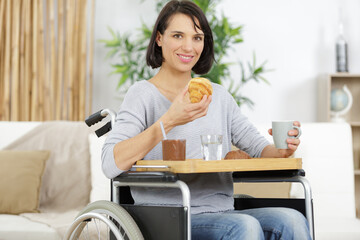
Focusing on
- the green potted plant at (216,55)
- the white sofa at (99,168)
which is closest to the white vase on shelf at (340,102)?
the green potted plant at (216,55)

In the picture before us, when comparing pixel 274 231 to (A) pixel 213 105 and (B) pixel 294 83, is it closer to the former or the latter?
(A) pixel 213 105

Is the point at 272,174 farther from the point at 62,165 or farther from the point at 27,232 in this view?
the point at 62,165

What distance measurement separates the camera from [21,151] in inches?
119

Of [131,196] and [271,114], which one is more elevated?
[271,114]

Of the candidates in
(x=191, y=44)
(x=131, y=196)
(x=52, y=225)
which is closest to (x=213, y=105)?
(x=191, y=44)

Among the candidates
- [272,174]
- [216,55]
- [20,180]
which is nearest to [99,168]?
[20,180]

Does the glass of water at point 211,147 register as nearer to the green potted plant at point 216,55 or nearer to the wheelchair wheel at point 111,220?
the wheelchair wheel at point 111,220

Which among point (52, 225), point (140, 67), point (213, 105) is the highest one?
point (140, 67)

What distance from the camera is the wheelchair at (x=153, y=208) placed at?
1.51 meters

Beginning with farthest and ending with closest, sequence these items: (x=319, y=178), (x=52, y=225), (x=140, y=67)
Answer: (x=140, y=67), (x=319, y=178), (x=52, y=225)

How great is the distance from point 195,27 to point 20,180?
1456 millimetres

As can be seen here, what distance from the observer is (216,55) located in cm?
450

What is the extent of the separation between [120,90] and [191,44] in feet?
9.64

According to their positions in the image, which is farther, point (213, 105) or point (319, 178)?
point (319, 178)
